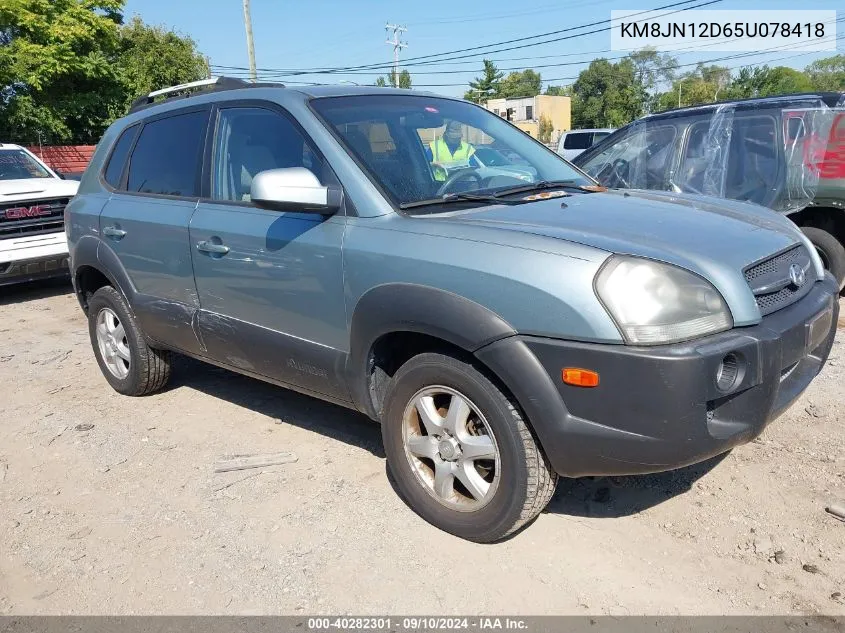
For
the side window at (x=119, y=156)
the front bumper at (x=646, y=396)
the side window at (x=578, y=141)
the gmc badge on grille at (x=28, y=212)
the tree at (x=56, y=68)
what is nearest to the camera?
the front bumper at (x=646, y=396)

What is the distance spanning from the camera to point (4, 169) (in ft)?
30.5

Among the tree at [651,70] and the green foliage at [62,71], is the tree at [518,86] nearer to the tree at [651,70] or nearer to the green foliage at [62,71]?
the tree at [651,70]

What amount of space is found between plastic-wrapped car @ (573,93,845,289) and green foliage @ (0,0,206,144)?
19609 millimetres

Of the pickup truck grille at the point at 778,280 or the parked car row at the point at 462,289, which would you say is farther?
the pickup truck grille at the point at 778,280

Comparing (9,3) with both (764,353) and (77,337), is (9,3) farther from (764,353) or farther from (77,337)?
(764,353)

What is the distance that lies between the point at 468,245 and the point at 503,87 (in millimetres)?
90351

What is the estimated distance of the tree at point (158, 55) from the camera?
89.5 feet

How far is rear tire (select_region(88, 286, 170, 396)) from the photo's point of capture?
15.6 feet

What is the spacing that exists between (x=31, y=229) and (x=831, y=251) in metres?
8.27

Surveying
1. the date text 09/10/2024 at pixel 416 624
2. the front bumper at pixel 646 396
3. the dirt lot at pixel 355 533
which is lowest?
the date text 09/10/2024 at pixel 416 624

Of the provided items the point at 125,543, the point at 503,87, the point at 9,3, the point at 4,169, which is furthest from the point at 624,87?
the point at 125,543

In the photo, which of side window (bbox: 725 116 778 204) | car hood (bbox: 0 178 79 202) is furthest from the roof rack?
side window (bbox: 725 116 778 204)

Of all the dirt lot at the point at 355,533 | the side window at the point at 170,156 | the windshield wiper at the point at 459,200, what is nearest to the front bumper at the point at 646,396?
the dirt lot at the point at 355,533

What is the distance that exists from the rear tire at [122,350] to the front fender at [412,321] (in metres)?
2.10
